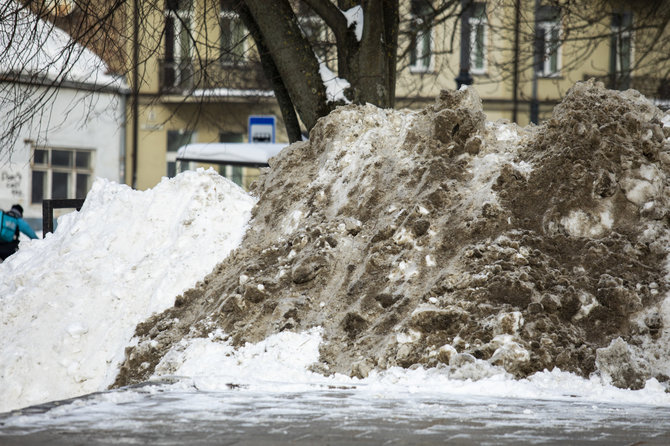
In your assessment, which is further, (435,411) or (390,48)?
(390,48)

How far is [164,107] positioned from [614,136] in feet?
73.2

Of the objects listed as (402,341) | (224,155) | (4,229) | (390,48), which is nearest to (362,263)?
(402,341)

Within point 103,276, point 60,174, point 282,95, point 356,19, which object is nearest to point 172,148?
point 60,174

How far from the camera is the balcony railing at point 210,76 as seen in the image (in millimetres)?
8594

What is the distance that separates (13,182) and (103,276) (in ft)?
59.1

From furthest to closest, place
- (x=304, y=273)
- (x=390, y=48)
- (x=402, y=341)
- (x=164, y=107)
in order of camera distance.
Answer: (x=164, y=107), (x=390, y=48), (x=304, y=273), (x=402, y=341)

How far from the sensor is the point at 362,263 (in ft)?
20.1

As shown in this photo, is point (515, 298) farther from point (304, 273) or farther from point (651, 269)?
point (304, 273)

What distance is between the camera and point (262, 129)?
51.0 feet

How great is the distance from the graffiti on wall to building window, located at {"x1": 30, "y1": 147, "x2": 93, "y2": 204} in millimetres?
644

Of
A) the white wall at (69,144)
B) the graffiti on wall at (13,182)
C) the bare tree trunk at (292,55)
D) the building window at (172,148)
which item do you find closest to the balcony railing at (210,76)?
the bare tree trunk at (292,55)

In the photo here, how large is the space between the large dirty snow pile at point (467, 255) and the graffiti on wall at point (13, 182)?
58.6 feet

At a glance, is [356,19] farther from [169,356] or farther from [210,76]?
[169,356]

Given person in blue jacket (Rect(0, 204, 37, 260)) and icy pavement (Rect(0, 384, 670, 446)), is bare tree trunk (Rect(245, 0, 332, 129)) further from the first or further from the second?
person in blue jacket (Rect(0, 204, 37, 260))
